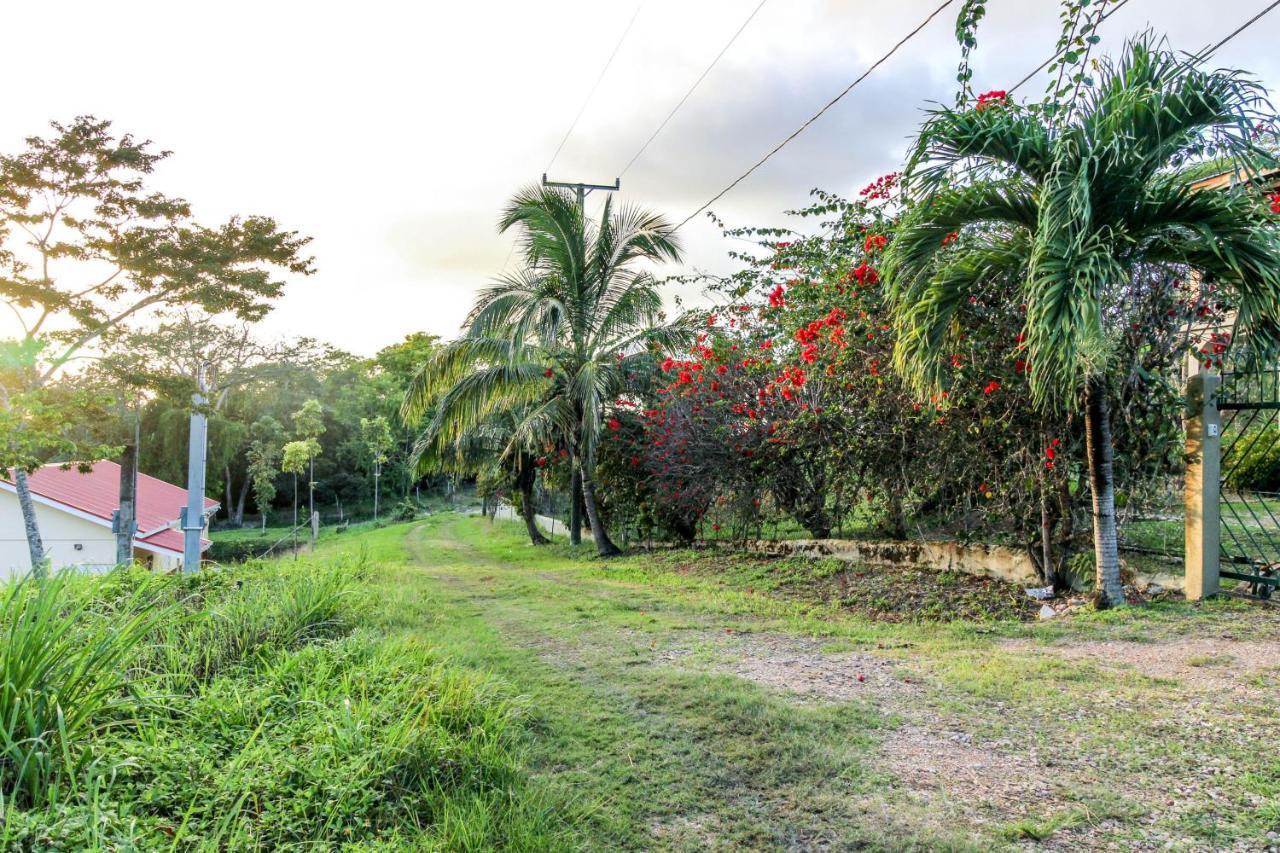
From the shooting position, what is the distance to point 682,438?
426 inches

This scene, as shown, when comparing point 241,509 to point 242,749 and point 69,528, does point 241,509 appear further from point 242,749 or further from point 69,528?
point 242,749

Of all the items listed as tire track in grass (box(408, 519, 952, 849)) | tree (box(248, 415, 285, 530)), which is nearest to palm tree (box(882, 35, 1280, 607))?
tire track in grass (box(408, 519, 952, 849))

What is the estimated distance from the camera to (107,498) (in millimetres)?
22734

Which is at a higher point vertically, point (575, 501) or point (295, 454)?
point (295, 454)

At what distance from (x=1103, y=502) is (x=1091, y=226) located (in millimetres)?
2115

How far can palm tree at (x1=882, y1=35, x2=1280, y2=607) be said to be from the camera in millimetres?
4918

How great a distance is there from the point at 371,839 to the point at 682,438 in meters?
8.44

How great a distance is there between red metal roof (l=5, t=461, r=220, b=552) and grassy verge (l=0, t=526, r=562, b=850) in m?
16.1

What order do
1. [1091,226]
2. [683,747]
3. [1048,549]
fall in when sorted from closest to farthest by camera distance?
1. [683,747]
2. [1091,226]
3. [1048,549]

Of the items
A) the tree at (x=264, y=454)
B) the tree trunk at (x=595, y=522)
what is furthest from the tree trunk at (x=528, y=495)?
the tree at (x=264, y=454)

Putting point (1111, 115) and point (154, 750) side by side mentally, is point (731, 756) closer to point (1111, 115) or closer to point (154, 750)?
point (154, 750)

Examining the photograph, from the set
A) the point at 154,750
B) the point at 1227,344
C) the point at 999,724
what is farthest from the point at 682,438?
the point at 154,750

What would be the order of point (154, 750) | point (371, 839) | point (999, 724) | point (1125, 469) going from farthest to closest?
point (1125, 469), point (999, 724), point (154, 750), point (371, 839)

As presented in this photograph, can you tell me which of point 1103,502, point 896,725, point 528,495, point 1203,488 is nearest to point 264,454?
point 528,495
